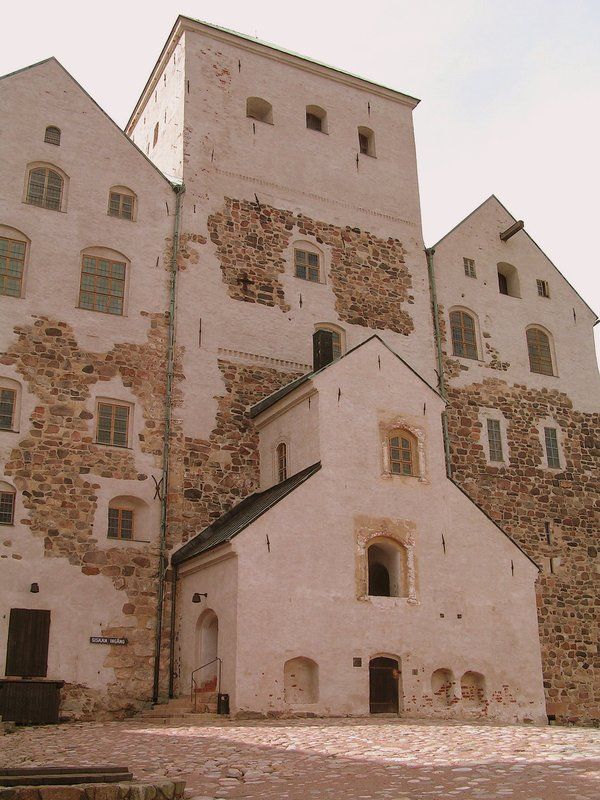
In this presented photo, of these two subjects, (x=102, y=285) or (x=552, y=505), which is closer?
(x=102, y=285)

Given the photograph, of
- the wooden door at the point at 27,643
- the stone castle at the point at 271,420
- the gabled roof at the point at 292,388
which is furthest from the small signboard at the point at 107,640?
the gabled roof at the point at 292,388

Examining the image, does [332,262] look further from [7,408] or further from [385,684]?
[385,684]

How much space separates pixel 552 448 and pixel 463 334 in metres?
4.79

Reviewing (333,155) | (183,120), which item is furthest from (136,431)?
(333,155)

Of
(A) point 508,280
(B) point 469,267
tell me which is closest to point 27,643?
(B) point 469,267

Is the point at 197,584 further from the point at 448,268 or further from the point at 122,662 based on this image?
the point at 448,268

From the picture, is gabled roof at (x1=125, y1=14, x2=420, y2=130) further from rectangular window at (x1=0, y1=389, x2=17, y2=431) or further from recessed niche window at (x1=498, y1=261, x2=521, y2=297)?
rectangular window at (x1=0, y1=389, x2=17, y2=431)

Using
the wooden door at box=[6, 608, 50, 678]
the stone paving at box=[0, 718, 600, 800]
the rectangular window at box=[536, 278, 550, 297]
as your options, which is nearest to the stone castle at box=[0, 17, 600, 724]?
the wooden door at box=[6, 608, 50, 678]

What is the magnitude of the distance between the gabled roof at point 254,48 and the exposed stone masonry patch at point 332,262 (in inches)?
238

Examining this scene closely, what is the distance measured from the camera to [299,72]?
29578 mm

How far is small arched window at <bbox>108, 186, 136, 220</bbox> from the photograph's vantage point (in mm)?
24109

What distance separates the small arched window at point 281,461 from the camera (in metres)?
22.6

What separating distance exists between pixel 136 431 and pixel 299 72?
48.2 ft

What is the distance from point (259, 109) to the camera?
28719 mm
